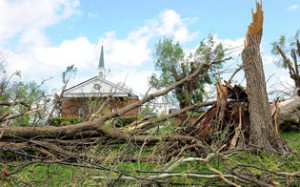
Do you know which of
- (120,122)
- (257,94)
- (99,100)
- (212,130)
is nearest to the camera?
(257,94)

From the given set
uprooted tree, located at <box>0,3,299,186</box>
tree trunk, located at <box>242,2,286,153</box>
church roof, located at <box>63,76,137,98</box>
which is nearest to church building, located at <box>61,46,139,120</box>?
church roof, located at <box>63,76,137,98</box>

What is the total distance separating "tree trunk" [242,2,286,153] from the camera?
4.64 meters

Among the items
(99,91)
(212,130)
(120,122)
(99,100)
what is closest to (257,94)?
(212,130)

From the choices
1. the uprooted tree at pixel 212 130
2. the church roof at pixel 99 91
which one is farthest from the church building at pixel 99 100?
the uprooted tree at pixel 212 130

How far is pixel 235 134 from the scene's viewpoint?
4.89m

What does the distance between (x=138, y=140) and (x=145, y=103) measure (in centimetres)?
88

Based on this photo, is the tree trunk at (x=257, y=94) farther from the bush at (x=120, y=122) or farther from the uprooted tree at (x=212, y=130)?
the bush at (x=120, y=122)

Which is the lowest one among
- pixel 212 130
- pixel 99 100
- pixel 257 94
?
pixel 212 130

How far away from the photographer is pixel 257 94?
482cm

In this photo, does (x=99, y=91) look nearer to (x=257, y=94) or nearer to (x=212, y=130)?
(x=212, y=130)

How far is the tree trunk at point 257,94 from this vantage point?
15.2 ft

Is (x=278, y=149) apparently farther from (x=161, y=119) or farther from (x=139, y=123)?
(x=139, y=123)

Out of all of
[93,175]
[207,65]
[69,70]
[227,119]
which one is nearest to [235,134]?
[227,119]

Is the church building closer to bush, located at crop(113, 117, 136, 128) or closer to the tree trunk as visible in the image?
bush, located at crop(113, 117, 136, 128)
